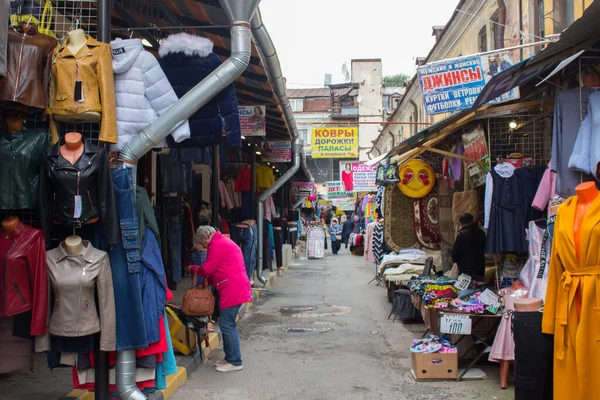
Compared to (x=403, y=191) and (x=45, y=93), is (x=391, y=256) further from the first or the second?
(x=45, y=93)

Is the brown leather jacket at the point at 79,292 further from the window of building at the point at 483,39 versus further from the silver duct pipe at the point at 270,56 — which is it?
the window of building at the point at 483,39

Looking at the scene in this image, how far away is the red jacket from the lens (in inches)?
168

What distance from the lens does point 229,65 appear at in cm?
524

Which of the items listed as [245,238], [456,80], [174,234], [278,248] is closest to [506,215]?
[456,80]

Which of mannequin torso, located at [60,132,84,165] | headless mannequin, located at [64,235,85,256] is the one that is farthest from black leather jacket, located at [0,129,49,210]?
headless mannequin, located at [64,235,85,256]

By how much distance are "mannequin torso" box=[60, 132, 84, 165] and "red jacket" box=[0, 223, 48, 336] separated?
1.99 ft

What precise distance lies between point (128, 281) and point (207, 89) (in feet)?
5.83

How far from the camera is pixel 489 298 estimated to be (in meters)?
6.95

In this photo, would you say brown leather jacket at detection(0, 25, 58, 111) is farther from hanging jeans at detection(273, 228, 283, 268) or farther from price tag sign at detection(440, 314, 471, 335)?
hanging jeans at detection(273, 228, 283, 268)

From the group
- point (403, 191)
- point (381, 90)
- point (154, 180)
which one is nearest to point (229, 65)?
point (154, 180)

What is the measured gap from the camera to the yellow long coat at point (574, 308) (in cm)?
412

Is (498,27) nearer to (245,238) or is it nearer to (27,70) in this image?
(245,238)

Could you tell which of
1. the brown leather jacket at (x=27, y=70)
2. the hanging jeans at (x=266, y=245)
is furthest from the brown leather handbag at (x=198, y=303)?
the hanging jeans at (x=266, y=245)

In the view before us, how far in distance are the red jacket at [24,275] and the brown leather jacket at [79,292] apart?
0.25 ft
